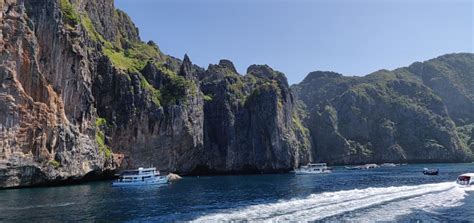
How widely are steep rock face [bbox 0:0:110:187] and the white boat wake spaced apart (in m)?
58.7

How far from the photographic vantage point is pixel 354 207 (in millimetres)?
54906

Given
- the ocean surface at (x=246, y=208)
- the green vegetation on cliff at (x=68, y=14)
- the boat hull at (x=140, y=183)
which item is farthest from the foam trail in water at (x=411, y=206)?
the green vegetation on cliff at (x=68, y=14)

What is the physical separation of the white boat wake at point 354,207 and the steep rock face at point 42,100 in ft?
193

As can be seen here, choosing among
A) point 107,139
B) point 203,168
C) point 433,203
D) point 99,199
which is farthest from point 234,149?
point 433,203

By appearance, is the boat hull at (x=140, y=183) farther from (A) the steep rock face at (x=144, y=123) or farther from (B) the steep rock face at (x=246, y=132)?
(B) the steep rock face at (x=246, y=132)

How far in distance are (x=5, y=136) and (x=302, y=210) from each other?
6510 centimetres

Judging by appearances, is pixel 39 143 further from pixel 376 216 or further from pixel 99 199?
pixel 376 216

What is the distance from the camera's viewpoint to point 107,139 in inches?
5059

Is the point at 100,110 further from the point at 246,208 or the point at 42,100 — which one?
the point at 246,208

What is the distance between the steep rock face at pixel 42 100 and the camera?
289ft

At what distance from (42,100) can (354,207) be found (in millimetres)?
74653

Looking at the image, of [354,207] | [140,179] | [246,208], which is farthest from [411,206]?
[140,179]

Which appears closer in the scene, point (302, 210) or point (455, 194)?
point (302, 210)

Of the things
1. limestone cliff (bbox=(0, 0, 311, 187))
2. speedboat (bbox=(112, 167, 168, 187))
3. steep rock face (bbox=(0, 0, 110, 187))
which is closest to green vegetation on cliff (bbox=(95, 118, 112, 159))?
limestone cliff (bbox=(0, 0, 311, 187))
